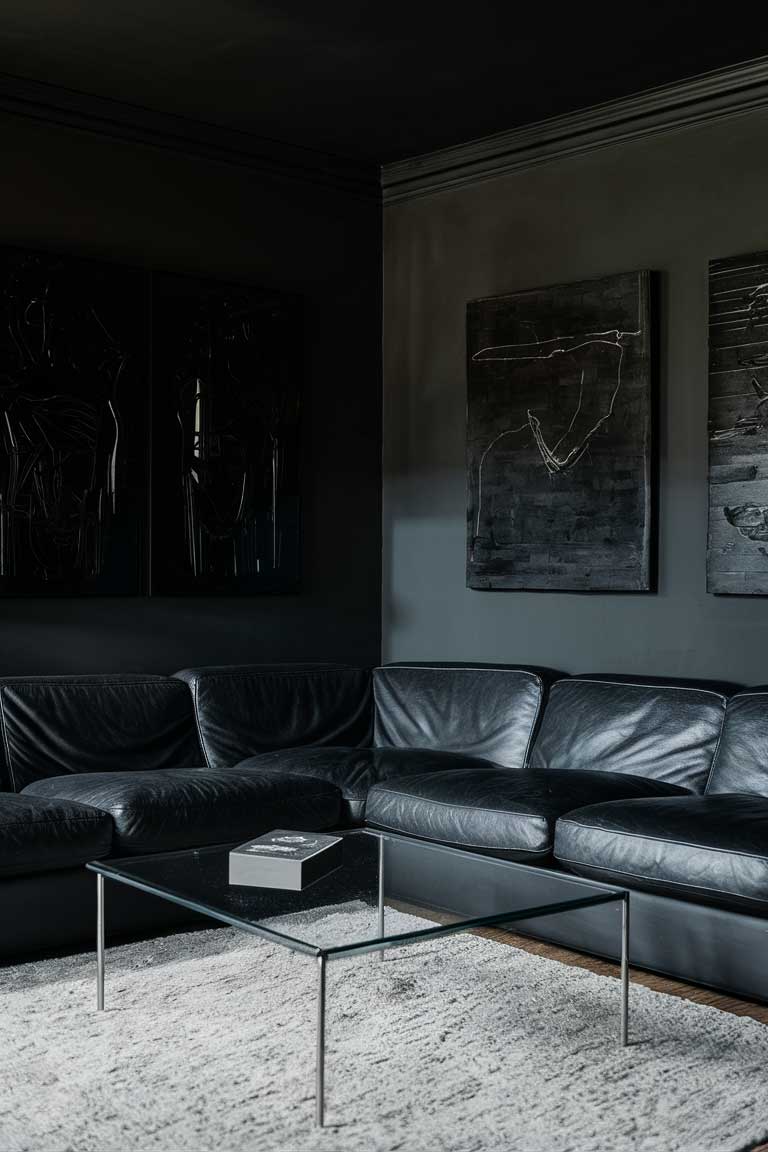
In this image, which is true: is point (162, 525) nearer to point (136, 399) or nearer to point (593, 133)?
point (136, 399)

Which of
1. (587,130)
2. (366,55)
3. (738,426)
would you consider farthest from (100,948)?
(587,130)

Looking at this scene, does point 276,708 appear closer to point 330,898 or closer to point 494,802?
point 494,802

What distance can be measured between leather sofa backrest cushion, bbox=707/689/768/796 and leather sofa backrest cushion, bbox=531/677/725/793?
3.4 inches

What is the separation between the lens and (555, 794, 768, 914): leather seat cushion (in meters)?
3.10

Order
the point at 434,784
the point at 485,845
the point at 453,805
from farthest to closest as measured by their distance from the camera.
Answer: the point at 434,784, the point at 453,805, the point at 485,845

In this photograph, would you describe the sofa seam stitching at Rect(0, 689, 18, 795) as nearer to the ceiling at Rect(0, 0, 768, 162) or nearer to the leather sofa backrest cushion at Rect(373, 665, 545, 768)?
the leather sofa backrest cushion at Rect(373, 665, 545, 768)

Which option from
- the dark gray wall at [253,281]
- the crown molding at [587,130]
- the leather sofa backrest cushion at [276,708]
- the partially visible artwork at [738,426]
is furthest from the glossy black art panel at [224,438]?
the partially visible artwork at [738,426]

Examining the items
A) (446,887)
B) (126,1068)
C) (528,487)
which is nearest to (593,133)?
(528,487)

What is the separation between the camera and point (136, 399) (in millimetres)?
4746

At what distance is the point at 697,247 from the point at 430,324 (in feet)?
4.22

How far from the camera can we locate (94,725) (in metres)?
4.30

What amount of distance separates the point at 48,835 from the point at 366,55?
2664mm

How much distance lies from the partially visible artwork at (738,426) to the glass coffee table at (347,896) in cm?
160

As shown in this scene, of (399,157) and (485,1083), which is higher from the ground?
(399,157)
